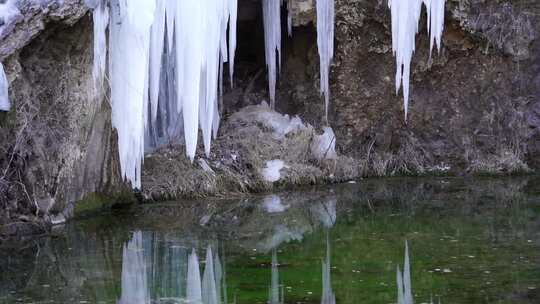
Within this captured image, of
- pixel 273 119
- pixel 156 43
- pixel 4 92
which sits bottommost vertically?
pixel 273 119

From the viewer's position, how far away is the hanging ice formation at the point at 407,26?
13281 millimetres

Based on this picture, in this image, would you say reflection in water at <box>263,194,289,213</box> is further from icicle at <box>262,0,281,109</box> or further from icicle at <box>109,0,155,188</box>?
icicle at <box>262,0,281,109</box>

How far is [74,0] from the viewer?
10297 mm

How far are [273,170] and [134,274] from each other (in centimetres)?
436

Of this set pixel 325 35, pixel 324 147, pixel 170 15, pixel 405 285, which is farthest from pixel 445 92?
pixel 405 285

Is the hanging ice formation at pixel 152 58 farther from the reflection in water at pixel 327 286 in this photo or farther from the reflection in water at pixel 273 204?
the reflection in water at pixel 327 286

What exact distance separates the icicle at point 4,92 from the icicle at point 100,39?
107 cm

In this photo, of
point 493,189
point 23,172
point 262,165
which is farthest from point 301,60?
point 23,172

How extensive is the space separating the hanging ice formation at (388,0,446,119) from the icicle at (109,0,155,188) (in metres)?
3.56

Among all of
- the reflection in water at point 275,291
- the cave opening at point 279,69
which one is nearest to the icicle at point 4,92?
the reflection in water at point 275,291

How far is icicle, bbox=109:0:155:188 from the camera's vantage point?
10.6 meters

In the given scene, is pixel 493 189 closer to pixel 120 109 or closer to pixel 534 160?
pixel 534 160

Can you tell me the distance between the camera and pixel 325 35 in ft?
44.4

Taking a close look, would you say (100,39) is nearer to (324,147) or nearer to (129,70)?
(129,70)
